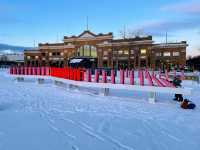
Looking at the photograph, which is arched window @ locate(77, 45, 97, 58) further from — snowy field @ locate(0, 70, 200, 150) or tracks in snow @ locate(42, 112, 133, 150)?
tracks in snow @ locate(42, 112, 133, 150)

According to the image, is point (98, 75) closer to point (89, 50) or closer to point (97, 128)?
point (97, 128)

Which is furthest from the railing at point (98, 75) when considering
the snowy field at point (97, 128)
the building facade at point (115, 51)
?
the building facade at point (115, 51)

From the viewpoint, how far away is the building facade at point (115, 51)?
79.6 m

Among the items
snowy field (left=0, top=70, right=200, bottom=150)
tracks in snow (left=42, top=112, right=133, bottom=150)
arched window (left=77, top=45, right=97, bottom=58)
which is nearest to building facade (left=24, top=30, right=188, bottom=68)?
arched window (left=77, top=45, right=97, bottom=58)

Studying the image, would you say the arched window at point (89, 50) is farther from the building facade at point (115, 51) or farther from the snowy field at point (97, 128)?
the snowy field at point (97, 128)

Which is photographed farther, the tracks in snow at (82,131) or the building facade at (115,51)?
the building facade at (115,51)

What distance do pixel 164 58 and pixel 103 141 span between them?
251 feet

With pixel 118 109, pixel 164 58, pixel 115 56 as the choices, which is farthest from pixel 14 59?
pixel 118 109

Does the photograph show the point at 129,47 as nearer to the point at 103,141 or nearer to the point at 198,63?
the point at 198,63

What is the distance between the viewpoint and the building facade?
3132 inches

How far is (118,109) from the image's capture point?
1038 centimetres

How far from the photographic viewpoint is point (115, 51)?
281ft

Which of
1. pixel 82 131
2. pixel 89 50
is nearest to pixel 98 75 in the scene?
pixel 82 131

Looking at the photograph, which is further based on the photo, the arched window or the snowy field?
the arched window
